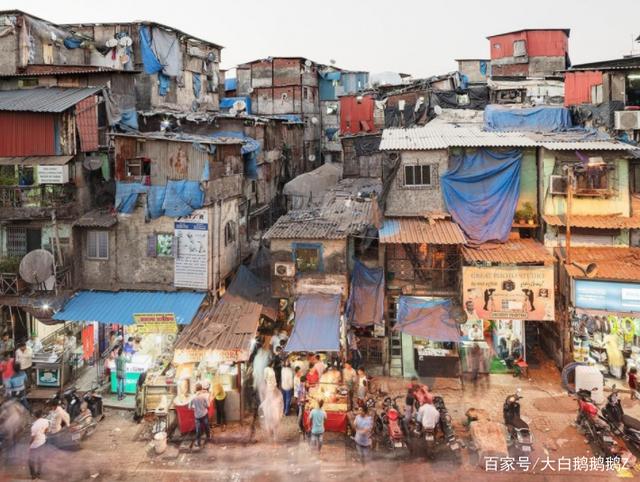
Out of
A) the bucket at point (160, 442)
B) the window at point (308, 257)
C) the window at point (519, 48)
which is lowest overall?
the bucket at point (160, 442)

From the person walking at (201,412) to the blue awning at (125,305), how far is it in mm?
3932

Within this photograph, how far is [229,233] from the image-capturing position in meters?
25.2

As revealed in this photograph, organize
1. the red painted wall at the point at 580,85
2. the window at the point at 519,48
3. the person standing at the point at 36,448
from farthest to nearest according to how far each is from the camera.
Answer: the window at the point at 519,48 < the red painted wall at the point at 580,85 < the person standing at the point at 36,448

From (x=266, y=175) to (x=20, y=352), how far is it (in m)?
18.8

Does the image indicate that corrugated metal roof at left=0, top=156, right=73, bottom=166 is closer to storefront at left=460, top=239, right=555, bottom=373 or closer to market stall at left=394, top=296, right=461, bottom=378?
market stall at left=394, top=296, right=461, bottom=378

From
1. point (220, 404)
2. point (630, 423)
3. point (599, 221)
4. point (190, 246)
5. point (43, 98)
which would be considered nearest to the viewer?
point (630, 423)

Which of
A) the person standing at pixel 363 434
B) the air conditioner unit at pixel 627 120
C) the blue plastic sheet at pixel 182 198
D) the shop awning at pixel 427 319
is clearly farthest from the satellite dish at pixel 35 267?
the air conditioner unit at pixel 627 120

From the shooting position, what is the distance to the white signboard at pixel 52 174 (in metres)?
21.1

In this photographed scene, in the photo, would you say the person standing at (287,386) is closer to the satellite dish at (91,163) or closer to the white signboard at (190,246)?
the white signboard at (190,246)

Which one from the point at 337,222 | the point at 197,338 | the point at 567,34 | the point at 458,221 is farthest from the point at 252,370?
the point at 567,34

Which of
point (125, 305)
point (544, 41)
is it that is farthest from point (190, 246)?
point (544, 41)

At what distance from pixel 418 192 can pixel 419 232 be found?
2.41 m

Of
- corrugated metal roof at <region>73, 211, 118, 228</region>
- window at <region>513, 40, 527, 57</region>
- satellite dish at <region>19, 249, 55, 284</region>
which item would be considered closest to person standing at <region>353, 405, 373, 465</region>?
corrugated metal roof at <region>73, 211, 118, 228</region>

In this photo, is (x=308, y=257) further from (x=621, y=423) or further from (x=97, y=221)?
(x=621, y=423)
